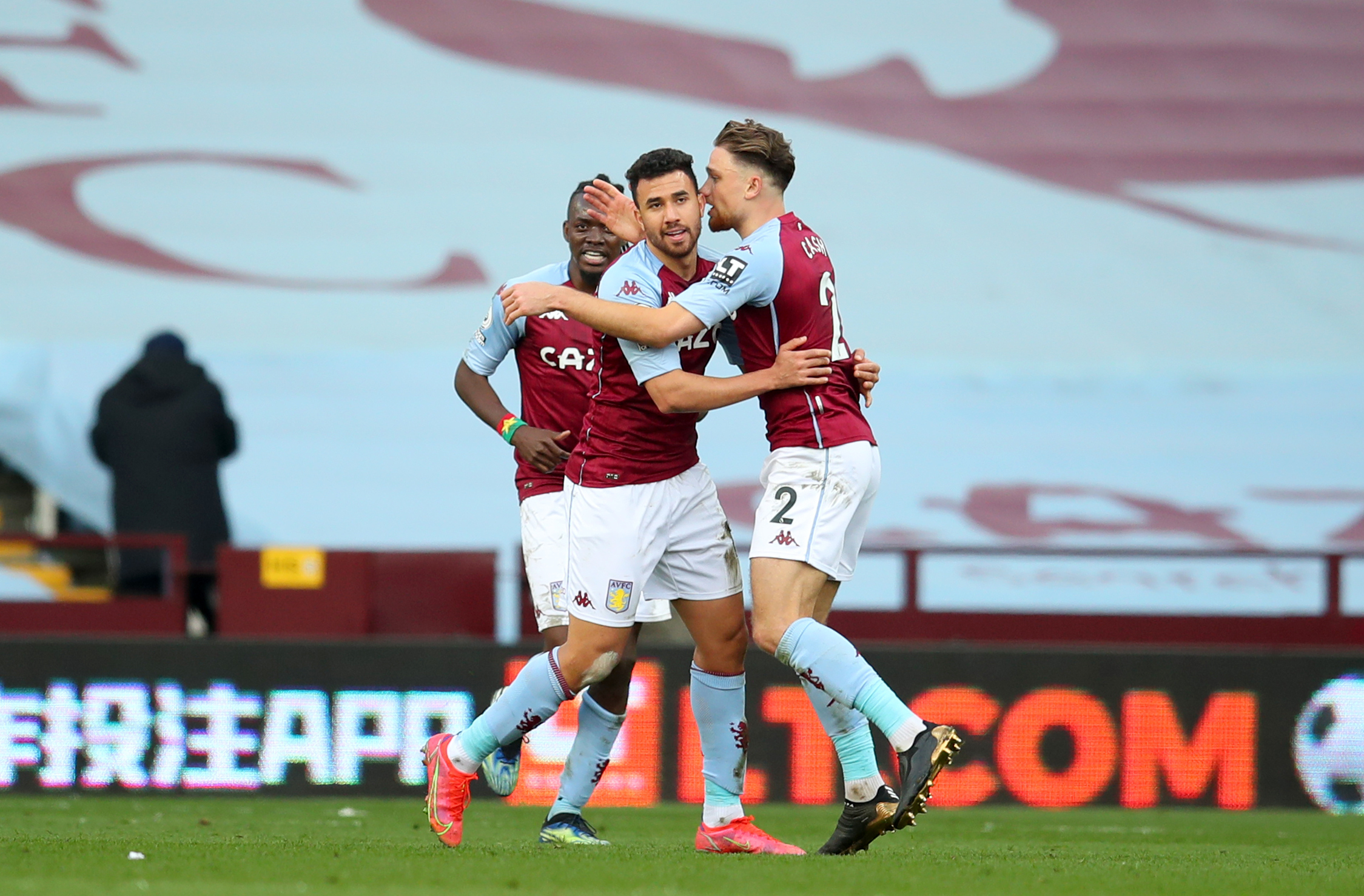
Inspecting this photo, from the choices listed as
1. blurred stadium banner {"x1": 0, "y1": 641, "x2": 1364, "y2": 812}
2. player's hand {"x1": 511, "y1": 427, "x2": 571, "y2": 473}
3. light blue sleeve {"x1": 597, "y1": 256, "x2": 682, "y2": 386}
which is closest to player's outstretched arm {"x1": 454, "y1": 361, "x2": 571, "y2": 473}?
player's hand {"x1": 511, "y1": 427, "x2": 571, "y2": 473}

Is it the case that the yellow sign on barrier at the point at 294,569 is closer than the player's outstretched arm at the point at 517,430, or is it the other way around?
the player's outstretched arm at the point at 517,430

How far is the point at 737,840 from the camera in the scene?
561cm

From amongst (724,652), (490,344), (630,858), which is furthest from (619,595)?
(490,344)

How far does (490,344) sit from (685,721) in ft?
9.24

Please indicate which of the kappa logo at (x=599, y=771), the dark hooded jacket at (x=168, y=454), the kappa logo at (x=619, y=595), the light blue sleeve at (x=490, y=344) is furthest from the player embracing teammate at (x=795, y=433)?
the dark hooded jacket at (x=168, y=454)

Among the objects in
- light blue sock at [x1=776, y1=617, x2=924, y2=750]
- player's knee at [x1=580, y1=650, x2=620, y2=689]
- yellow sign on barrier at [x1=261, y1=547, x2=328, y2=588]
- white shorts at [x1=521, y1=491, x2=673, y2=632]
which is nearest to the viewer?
light blue sock at [x1=776, y1=617, x2=924, y2=750]

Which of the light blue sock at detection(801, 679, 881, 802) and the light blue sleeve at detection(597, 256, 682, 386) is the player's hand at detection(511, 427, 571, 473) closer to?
the light blue sleeve at detection(597, 256, 682, 386)

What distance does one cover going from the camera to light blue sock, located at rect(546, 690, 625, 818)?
5.97m

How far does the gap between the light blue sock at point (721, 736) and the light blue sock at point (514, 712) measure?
1.35 feet

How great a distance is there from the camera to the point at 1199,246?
11875 millimetres

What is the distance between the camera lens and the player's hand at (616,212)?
563cm

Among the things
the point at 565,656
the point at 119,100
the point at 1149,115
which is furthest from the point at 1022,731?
the point at 119,100

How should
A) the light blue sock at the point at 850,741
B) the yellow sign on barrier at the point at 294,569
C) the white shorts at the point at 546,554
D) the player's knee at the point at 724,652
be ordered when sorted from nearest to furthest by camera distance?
the light blue sock at the point at 850,741 → the player's knee at the point at 724,652 → the white shorts at the point at 546,554 → the yellow sign on barrier at the point at 294,569

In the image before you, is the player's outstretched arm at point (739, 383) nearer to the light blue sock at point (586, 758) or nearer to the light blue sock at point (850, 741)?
the light blue sock at point (850, 741)
